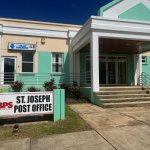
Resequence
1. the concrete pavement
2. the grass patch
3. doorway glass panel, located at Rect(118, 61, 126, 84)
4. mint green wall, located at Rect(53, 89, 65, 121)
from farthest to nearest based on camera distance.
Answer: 1. doorway glass panel, located at Rect(118, 61, 126, 84)
2. mint green wall, located at Rect(53, 89, 65, 121)
3. the grass patch
4. the concrete pavement

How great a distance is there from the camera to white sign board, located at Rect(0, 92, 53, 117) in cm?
614

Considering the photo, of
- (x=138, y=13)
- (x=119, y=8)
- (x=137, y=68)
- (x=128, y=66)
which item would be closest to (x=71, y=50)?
(x=128, y=66)

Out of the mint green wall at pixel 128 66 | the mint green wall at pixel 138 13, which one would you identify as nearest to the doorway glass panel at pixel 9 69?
the mint green wall at pixel 128 66

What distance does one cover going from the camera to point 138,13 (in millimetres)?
16922

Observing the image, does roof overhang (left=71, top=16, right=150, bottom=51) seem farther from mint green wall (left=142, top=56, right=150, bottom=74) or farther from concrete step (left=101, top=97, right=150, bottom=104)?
mint green wall (left=142, top=56, right=150, bottom=74)

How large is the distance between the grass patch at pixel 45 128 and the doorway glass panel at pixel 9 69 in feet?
27.9

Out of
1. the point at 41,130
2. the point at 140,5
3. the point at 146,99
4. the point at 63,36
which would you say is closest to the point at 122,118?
the point at 41,130

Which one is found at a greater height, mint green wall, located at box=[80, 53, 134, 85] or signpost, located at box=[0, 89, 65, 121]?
mint green wall, located at box=[80, 53, 134, 85]

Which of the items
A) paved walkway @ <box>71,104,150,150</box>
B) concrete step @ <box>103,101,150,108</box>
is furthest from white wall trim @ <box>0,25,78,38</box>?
paved walkway @ <box>71,104,150,150</box>

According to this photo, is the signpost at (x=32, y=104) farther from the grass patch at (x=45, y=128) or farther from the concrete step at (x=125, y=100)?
the concrete step at (x=125, y=100)

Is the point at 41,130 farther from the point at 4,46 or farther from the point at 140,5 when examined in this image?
the point at 140,5

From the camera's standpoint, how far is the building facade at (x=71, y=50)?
13.5 meters

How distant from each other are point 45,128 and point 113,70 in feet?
41.4

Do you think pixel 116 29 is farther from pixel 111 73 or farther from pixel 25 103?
pixel 25 103
